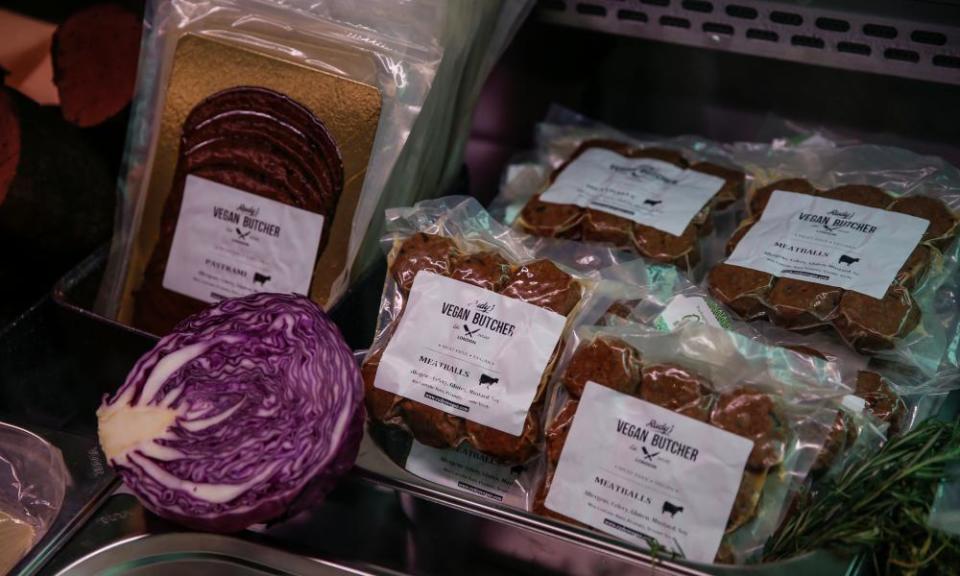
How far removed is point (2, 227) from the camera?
1.40 meters

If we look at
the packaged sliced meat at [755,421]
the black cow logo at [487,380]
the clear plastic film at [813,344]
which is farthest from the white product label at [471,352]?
the packaged sliced meat at [755,421]

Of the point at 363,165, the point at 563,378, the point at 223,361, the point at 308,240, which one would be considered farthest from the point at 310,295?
the point at 563,378

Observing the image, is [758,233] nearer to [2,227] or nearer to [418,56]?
[418,56]

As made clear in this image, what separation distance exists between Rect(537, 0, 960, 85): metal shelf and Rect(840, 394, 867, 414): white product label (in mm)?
502

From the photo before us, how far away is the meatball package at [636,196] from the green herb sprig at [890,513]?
401 mm

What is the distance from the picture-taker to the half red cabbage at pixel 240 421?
3.28ft

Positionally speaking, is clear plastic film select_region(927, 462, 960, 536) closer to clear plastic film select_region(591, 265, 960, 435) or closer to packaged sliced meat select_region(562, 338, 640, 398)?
clear plastic film select_region(591, 265, 960, 435)

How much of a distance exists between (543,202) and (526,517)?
Answer: 22.1 inches

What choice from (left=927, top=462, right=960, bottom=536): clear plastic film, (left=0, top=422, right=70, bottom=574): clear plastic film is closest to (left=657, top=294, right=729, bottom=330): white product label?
(left=927, top=462, right=960, bottom=536): clear plastic film

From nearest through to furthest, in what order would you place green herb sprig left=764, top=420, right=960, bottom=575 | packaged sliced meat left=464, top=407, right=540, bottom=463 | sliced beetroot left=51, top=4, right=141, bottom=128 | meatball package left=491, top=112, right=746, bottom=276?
green herb sprig left=764, top=420, right=960, bottom=575, packaged sliced meat left=464, top=407, right=540, bottom=463, meatball package left=491, top=112, right=746, bottom=276, sliced beetroot left=51, top=4, right=141, bottom=128

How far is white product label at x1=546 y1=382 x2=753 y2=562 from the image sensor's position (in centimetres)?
101

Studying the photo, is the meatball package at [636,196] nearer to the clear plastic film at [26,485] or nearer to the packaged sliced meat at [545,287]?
the packaged sliced meat at [545,287]

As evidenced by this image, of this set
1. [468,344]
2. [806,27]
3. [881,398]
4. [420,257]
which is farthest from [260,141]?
[881,398]

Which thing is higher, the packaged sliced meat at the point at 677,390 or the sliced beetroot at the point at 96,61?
the sliced beetroot at the point at 96,61
